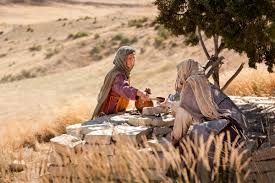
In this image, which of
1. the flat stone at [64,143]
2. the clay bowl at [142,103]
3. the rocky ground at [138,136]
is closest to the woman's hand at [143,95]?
the clay bowl at [142,103]

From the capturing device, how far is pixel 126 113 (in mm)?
9367

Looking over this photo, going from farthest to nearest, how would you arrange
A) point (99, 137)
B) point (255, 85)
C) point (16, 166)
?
point (255, 85), point (16, 166), point (99, 137)

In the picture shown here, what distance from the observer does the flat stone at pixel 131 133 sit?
302 inches

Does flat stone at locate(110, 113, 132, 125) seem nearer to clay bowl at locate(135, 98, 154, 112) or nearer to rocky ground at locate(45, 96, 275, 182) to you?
rocky ground at locate(45, 96, 275, 182)

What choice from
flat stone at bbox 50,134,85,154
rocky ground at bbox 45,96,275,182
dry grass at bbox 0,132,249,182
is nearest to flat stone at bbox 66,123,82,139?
rocky ground at bbox 45,96,275,182

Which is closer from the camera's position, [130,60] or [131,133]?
[131,133]

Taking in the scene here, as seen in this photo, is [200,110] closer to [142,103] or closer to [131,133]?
[131,133]

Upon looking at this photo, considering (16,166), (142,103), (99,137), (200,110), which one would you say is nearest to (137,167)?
(200,110)

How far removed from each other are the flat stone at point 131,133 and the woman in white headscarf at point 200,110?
69cm

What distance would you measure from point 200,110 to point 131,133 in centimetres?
103

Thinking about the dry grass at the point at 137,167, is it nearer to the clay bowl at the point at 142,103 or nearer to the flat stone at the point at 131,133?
the flat stone at the point at 131,133

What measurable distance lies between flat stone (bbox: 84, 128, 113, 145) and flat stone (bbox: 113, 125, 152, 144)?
0.08 meters

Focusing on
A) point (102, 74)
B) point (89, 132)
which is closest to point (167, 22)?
point (89, 132)

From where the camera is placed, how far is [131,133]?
777 centimetres
